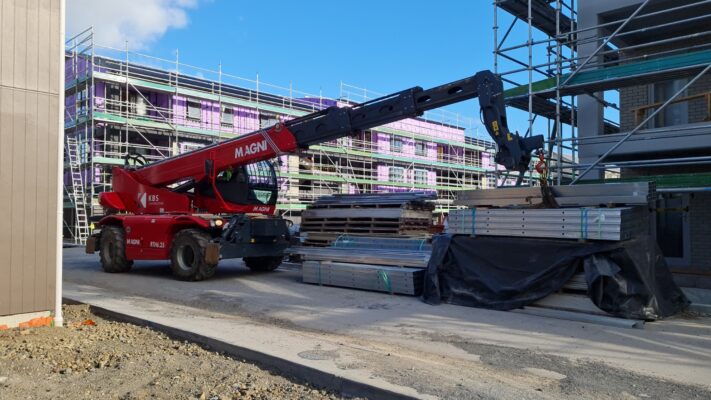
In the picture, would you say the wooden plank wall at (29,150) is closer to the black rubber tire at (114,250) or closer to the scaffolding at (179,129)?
the black rubber tire at (114,250)

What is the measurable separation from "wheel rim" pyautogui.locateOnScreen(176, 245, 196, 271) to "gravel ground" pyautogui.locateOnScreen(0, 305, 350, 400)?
5942mm

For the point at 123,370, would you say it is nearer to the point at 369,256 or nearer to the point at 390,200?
the point at 369,256

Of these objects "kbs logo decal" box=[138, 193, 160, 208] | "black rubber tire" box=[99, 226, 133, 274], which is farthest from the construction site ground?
"kbs logo decal" box=[138, 193, 160, 208]

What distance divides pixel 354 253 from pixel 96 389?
717 centimetres

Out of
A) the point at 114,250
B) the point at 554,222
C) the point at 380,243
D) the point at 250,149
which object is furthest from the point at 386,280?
the point at 114,250

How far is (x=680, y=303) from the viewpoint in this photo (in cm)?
873

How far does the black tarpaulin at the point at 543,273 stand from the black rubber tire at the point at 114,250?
8.64 m

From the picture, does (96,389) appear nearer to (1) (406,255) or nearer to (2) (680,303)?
(1) (406,255)

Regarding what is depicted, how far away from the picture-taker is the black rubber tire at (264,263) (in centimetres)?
1445

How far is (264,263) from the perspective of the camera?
47.7ft

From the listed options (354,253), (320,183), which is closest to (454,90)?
(354,253)

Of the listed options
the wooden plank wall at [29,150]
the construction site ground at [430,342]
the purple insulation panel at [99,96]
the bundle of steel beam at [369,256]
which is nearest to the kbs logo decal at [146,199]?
the construction site ground at [430,342]

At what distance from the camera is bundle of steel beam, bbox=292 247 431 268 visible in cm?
1062

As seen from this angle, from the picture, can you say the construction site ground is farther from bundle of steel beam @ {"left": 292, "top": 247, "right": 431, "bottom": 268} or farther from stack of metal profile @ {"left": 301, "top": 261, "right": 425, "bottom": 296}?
bundle of steel beam @ {"left": 292, "top": 247, "right": 431, "bottom": 268}
